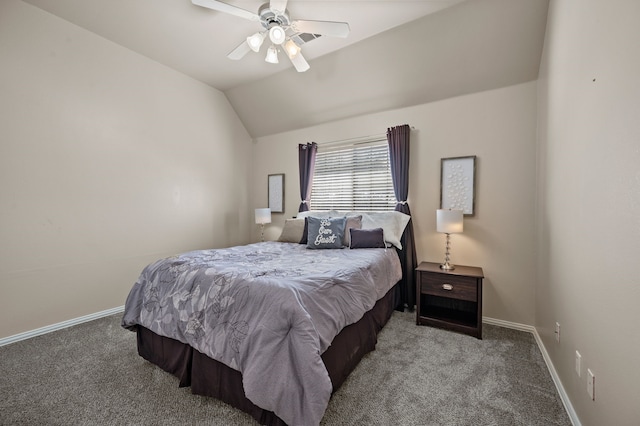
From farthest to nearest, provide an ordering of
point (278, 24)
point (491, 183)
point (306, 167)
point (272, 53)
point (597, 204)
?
1. point (306, 167)
2. point (491, 183)
3. point (272, 53)
4. point (278, 24)
5. point (597, 204)

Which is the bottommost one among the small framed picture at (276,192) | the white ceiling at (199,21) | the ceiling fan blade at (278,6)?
the small framed picture at (276,192)

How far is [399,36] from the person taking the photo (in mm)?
2730

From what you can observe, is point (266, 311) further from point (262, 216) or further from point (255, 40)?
point (262, 216)

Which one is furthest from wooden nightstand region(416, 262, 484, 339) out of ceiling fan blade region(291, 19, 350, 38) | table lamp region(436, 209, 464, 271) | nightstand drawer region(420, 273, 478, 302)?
ceiling fan blade region(291, 19, 350, 38)

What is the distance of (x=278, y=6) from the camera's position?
2.03m

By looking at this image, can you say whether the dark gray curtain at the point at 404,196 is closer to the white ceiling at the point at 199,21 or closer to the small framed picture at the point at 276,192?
the white ceiling at the point at 199,21

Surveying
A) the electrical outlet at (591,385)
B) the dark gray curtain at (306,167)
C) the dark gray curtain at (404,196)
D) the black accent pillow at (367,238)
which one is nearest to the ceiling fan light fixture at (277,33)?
the dark gray curtain at (404,196)

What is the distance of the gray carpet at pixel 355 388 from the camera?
1.48 meters

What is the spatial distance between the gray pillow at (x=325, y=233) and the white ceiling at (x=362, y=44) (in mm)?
1656

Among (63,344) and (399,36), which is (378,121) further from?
(63,344)

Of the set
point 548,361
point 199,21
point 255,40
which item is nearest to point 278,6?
point 255,40

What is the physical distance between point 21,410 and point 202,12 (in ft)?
10.8

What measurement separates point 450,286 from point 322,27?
2.61 m

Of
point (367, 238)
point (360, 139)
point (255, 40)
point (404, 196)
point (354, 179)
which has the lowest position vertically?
point (367, 238)
